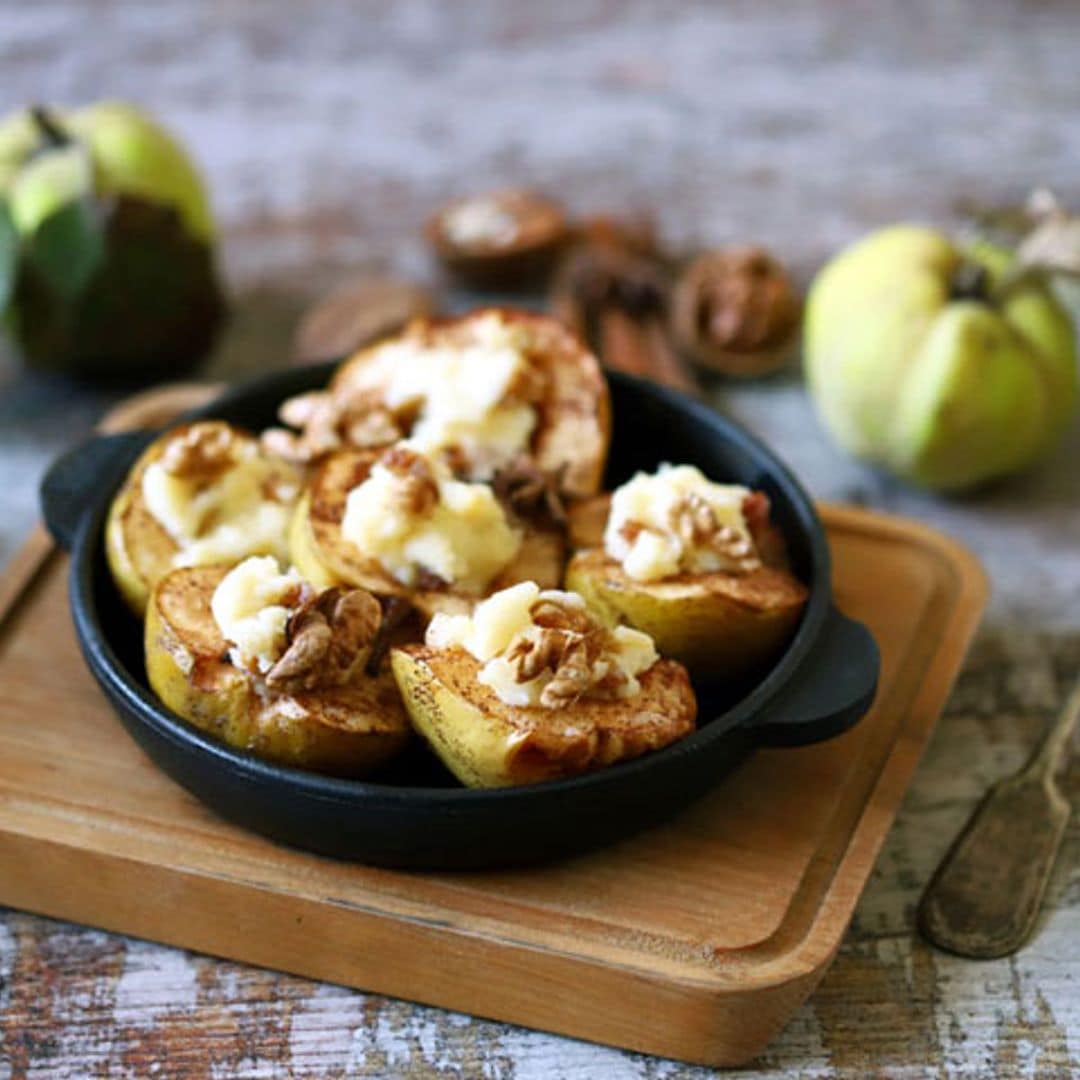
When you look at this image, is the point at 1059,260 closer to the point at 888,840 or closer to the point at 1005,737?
the point at 1005,737

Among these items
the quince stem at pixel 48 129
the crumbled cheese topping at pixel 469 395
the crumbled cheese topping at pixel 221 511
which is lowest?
the crumbled cheese topping at pixel 221 511

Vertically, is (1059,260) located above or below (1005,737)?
above

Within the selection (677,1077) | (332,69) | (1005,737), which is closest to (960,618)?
(1005,737)

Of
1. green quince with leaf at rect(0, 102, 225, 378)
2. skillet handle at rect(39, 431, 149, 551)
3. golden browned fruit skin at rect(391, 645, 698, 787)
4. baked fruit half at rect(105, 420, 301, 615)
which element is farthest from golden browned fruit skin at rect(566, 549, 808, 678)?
green quince with leaf at rect(0, 102, 225, 378)

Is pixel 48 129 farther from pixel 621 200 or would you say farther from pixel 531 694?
pixel 531 694

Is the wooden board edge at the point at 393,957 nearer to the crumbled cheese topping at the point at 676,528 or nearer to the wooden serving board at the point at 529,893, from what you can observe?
the wooden serving board at the point at 529,893

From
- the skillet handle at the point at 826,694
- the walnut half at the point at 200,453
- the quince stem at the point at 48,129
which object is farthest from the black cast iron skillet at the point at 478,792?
the quince stem at the point at 48,129
